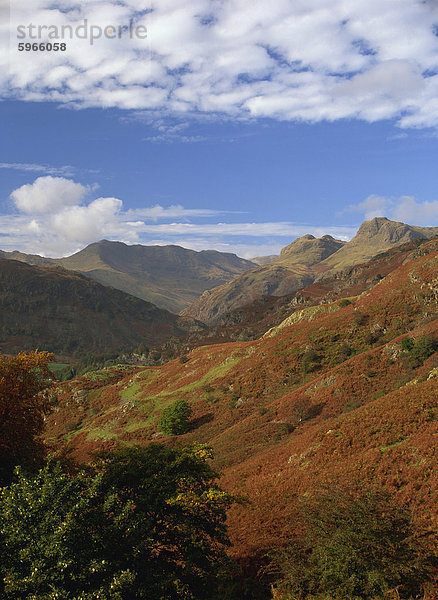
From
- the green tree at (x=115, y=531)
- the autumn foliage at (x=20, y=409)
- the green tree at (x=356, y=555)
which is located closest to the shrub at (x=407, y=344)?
the green tree at (x=356, y=555)

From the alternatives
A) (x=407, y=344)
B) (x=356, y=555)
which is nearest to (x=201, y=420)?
(x=407, y=344)

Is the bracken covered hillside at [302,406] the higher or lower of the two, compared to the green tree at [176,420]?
higher

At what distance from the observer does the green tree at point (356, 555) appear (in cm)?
1118

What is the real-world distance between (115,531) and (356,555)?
25.0ft

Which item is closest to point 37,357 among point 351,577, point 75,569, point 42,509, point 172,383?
point 42,509

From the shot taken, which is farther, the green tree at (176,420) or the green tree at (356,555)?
the green tree at (176,420)

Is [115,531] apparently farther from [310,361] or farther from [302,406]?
[310,361]

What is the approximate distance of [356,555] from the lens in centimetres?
1154

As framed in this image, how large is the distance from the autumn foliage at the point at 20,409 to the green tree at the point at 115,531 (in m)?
3.95

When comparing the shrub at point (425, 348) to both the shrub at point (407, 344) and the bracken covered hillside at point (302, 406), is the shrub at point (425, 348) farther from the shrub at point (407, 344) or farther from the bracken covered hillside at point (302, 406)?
the shrub at point (407, 344)

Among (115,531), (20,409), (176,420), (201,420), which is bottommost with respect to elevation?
(201,420)

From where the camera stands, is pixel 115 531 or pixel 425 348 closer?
pixel 115 531

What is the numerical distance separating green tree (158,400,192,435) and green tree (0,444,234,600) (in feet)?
99.9

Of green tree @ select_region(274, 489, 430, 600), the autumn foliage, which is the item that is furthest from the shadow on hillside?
green tree @ select_region(274, 489, 430, 600)
